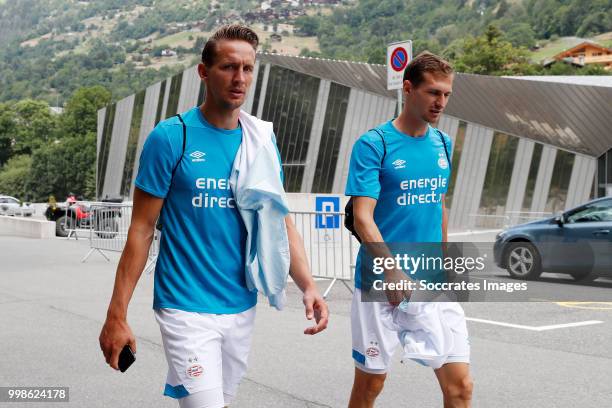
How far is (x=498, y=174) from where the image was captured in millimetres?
36406

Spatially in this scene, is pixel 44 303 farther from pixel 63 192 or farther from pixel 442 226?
pixel 63 192

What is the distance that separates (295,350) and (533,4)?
187 meters

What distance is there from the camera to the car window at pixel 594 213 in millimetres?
14250

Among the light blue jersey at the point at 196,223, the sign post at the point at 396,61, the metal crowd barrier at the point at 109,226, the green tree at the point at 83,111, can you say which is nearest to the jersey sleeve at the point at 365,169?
the light blue jersey at the point at 196,223

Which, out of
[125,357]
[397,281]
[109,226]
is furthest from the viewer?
[109,226]

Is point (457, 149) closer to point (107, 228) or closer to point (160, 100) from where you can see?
point (107, 228)

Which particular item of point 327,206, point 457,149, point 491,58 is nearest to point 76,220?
point 327,206

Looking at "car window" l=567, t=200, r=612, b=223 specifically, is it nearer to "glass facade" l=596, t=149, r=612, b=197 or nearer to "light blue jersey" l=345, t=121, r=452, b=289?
"light blue jersey" l=345, t=121, r=452, b=289

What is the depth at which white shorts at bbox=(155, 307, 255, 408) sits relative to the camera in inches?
126

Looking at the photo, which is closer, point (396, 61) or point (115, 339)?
point (115, 339)

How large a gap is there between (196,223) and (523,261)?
1233cm

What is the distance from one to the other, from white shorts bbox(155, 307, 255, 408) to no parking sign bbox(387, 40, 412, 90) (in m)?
9.60

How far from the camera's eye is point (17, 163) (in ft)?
413

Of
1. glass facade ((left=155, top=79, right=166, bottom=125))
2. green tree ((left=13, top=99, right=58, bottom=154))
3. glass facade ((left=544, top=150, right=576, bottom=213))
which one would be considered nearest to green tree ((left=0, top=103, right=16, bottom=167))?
green tree ((left=13, top=99, right=58, bottom=154))
